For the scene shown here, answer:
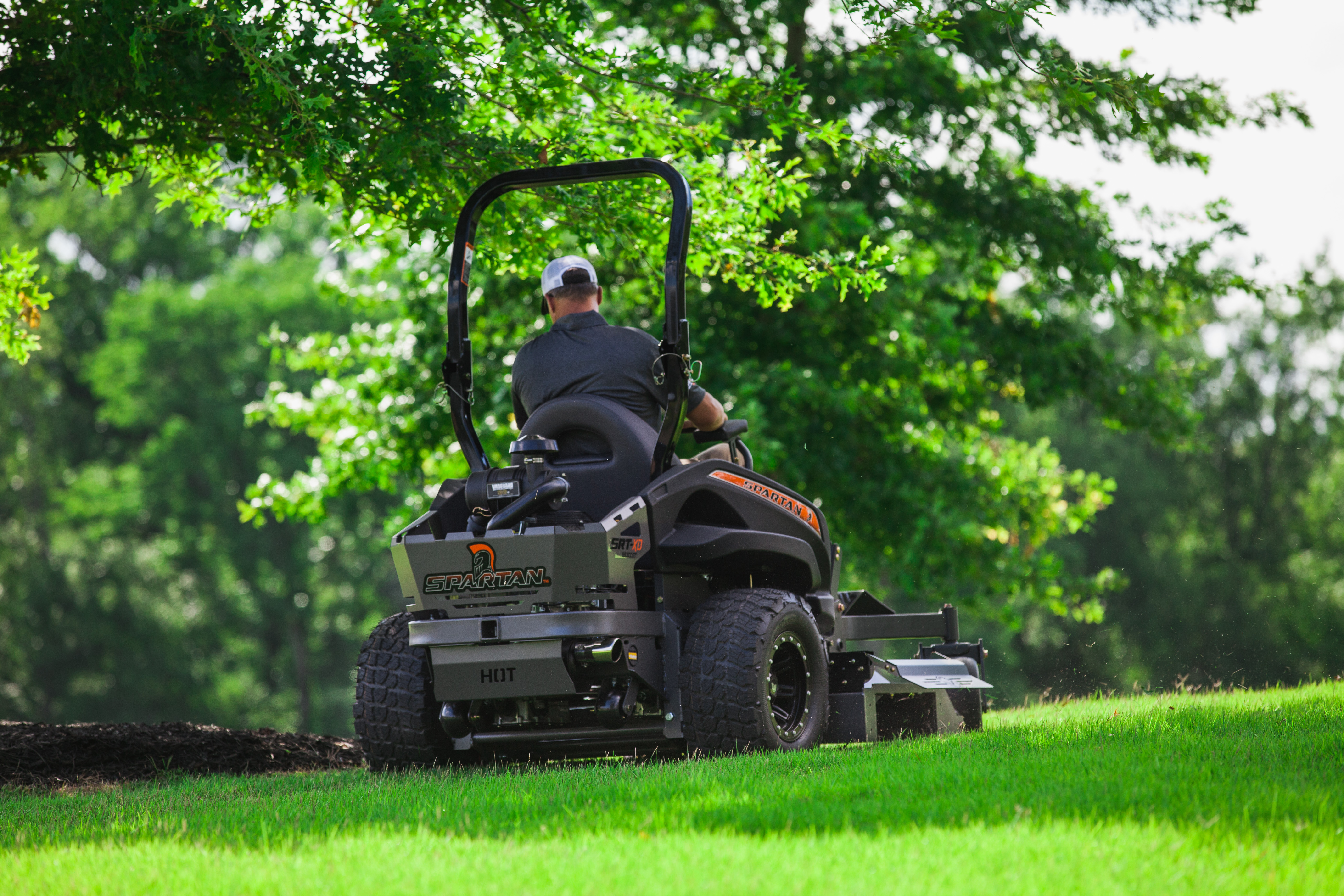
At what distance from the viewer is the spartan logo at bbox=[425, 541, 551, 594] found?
5875mm

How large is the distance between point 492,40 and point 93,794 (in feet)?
15.7

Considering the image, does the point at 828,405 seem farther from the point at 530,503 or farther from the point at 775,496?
the point at 530,503

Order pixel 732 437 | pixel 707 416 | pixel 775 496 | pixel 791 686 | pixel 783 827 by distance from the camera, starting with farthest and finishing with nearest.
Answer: pixel 732 437 → pixel 775 496 → pixel 707 416 → pixel 791 686 → pixel 783 827

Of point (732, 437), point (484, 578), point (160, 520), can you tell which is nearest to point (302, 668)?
point (160, 520)

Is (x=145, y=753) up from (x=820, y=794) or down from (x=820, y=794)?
down

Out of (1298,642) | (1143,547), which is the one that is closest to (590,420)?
(1298,642)

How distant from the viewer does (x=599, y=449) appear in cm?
645

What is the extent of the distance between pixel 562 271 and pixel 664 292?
57 centimetres

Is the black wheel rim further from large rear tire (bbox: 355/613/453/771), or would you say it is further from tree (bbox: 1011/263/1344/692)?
tree (bbox: 1011/263/1344/692)

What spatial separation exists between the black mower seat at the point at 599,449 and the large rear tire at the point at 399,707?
3.22ft

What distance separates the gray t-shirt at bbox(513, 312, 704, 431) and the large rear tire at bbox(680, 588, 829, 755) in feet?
3.22

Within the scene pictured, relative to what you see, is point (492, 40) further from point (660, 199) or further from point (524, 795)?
point (524, 795)

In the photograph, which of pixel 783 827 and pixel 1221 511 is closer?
pixel 783 827

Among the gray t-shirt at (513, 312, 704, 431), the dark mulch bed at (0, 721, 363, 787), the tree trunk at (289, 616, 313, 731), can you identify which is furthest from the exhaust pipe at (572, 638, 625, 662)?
the tree trunk at (289, 616, 313, 731)
